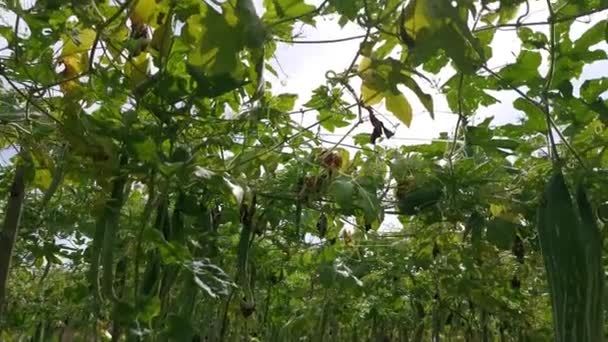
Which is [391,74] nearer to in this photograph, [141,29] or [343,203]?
[141,29]

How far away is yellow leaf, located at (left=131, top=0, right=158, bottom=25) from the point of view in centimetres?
129

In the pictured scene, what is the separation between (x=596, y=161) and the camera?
1.86m

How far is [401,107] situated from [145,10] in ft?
1.68

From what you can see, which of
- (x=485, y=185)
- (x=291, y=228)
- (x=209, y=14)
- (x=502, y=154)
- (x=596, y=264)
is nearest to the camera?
(x=209, y=14)

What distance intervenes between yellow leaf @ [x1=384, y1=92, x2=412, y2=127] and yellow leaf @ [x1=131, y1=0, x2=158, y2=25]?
0.46 meters

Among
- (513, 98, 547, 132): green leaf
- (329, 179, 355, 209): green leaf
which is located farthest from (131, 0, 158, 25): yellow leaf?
(513, 98, 547, 132): green leaf

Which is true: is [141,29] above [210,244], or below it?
above

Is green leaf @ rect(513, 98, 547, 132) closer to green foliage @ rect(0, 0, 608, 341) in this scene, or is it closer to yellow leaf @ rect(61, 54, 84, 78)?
green foliage @ rect(0, 0, 608, 341)

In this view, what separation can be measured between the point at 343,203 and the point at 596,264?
2.20 ft

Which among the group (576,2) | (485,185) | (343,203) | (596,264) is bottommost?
(596,264)

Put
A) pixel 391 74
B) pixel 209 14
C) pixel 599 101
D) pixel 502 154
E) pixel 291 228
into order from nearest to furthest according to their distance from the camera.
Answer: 1. pixel 209 14
2. pixel 391 74
3. pixel 599 101
4. pixel 502 154
5. pixel 291 228

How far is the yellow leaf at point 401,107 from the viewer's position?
4.39 feet

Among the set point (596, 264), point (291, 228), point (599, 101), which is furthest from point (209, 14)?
point (291, 228)

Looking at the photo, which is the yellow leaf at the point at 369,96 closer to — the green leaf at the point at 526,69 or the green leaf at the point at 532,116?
the green leaf at the point at 526,69
